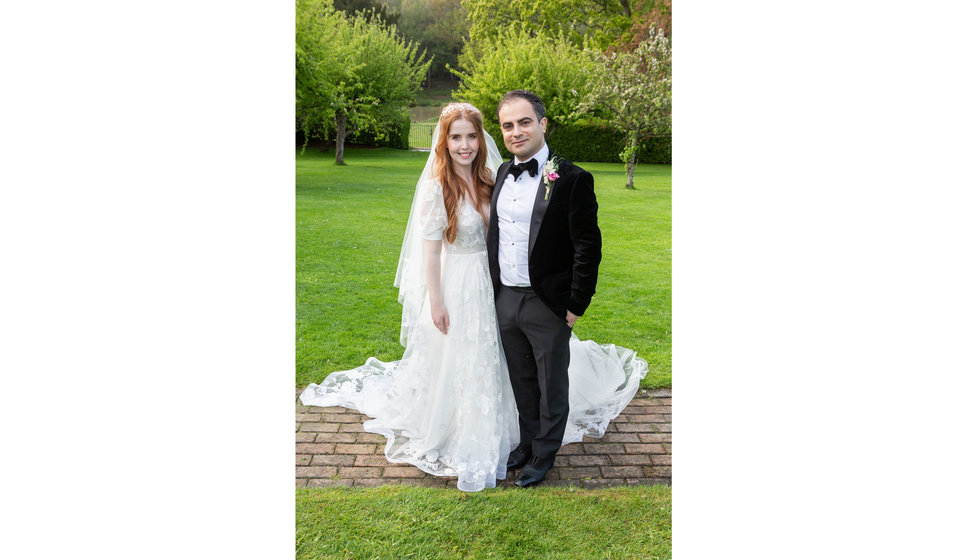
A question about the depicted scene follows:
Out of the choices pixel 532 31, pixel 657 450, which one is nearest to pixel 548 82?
pixel 532 31

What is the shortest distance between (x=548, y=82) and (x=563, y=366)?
476 centimetres

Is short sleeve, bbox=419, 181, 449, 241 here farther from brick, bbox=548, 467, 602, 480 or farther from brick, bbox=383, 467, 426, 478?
brick, bbox=548, 467, 602, 480

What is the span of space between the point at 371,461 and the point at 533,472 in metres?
0.93

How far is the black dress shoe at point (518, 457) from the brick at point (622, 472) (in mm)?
417

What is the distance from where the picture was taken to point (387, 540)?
2812mm

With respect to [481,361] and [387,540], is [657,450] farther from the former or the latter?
[387,540]

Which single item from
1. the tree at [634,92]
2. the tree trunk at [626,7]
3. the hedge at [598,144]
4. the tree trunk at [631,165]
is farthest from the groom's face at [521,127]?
the tree trunk at [626,7]

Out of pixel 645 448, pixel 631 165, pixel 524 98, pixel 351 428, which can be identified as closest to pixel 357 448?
pixel 351 428

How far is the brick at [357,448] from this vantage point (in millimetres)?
3539

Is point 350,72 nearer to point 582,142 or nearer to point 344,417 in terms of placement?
point 582,142

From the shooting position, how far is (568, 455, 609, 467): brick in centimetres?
342

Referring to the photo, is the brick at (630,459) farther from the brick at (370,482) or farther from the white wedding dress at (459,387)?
the brick at (370,482)

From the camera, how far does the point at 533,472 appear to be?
3.24m

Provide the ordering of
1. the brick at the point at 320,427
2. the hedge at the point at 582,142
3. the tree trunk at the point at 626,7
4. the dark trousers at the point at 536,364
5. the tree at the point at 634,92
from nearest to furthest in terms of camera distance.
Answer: the dark trousers at the point at 536,364
the brick at the point at 320,427
the hedge at the point at 582,142
the tree trunk at the point at 626,7
the tree at the point at 634,92
